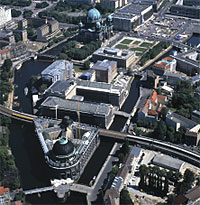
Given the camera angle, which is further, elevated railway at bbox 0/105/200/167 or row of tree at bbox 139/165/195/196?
elevated railway at bbox 0/105/200/167

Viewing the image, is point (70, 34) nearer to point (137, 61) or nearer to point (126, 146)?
point (137, 61)

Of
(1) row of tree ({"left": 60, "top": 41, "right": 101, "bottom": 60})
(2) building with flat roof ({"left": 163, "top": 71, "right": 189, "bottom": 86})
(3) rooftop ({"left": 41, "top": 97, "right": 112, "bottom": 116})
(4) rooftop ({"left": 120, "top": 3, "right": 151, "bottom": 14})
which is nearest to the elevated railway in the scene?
(3) rooftop ({"left": 41, "top": 97, "right": 112, "bottom": 116})

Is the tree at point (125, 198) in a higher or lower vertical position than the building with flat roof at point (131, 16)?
lower

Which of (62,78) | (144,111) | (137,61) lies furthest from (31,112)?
(137,61)

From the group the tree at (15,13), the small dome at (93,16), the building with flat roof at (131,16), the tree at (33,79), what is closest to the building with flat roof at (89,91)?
the tree at (33,79)

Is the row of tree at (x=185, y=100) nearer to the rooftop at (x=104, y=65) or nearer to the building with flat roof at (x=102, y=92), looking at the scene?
the building with flat roof at (x=102, y=92)

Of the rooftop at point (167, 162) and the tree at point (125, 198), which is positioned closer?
the tree at point (125, 198)

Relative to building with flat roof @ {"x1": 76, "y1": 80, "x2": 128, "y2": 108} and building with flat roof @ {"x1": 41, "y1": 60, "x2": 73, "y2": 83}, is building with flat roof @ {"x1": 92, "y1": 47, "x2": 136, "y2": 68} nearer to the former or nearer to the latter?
building with flat roof @ {"x1": 41, "y1": 60, "x2": 73, "y2": 83}
